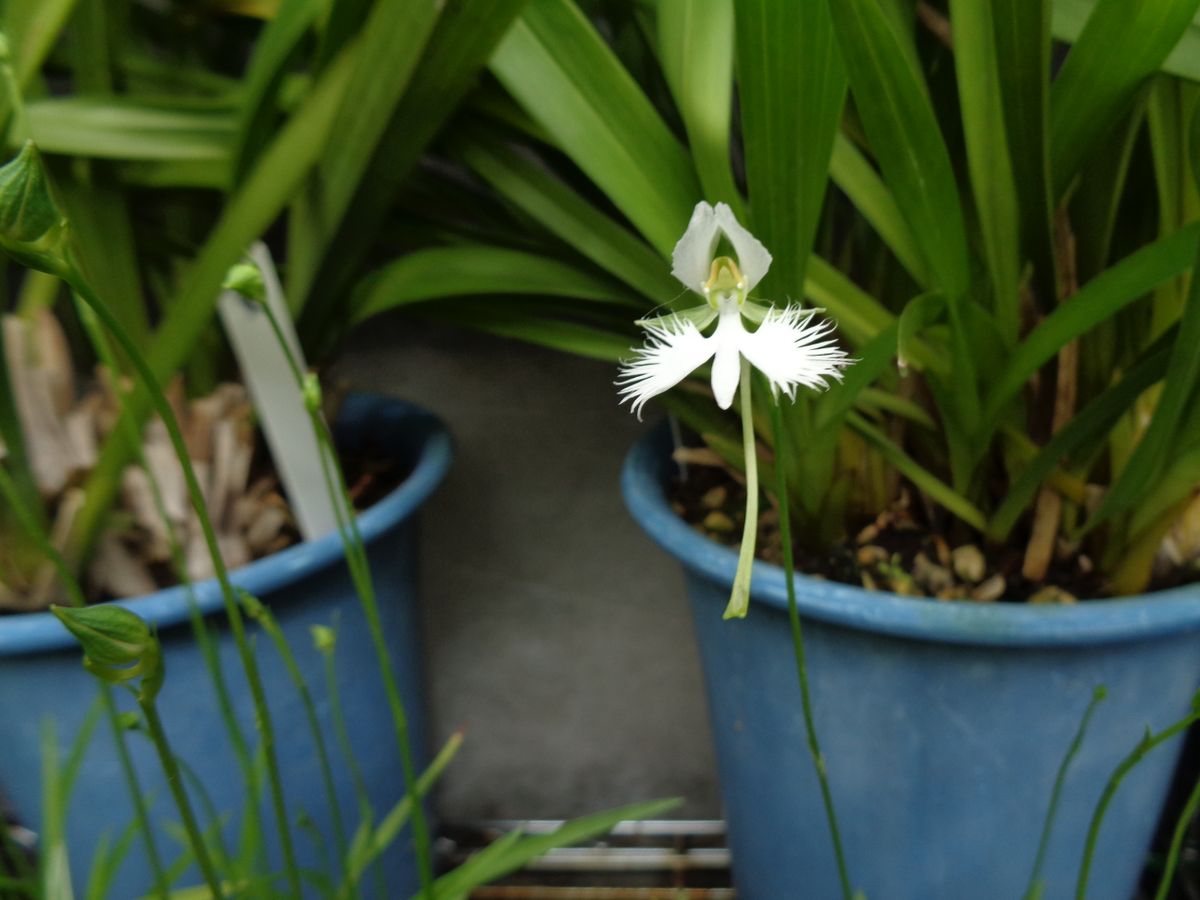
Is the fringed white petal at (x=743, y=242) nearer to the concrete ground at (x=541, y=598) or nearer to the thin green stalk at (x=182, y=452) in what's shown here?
the thin green stalk at (x=182, y=452)

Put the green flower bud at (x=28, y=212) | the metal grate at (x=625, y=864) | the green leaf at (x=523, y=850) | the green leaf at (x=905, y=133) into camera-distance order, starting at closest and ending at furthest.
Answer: the green flower bud at (x=28, y=212)
the green leaf at (x=905, y=133)
the green leaf at (x=523, y=850)
the metal grate at (x=625, y=864)

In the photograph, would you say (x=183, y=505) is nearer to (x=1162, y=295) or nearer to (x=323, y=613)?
(x=323, y=613)

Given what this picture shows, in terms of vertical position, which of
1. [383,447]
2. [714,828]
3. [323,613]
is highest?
[383,447]

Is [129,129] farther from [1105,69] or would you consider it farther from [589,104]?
[1105,69]

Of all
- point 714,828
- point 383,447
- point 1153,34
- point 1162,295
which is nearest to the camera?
point 1153,34

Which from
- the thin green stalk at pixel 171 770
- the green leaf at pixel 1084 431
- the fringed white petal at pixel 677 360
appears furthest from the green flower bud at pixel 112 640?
the green leaf at pixel 1084 431

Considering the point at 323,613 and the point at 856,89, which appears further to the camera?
the point at 323,613

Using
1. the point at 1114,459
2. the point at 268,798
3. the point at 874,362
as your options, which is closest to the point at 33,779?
the point at 268,798

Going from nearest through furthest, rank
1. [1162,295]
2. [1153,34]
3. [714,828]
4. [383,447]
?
1. [1153,34]
2. [1162,295]
3. [383,447]
4. [714,828]
